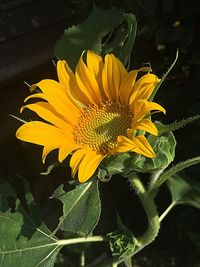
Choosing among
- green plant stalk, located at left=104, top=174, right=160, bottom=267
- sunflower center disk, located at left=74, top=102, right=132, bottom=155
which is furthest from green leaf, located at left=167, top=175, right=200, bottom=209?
sunflower center disk, located at left=74, top=102, right=132, bottom=155

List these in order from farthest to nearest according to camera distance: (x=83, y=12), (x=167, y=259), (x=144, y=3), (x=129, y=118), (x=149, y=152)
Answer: (x=167, y=259)
(x=83, y=12)
(x=144, y=3)
(x=129, y=118)
(x=149, y=152)

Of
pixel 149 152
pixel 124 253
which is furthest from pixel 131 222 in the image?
pixel 149 152

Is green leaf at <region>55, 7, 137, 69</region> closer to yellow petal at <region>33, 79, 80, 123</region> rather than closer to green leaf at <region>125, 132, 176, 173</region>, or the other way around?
yellow petal at <region>33, 79, 80, 123</region>

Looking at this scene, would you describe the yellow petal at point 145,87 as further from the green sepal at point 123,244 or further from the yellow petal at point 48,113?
the green sepal at point 123,244

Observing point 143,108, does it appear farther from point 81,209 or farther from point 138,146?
point 81,209

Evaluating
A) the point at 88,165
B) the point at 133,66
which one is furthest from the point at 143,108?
the point at 133,66

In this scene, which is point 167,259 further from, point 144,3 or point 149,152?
point 149,152
